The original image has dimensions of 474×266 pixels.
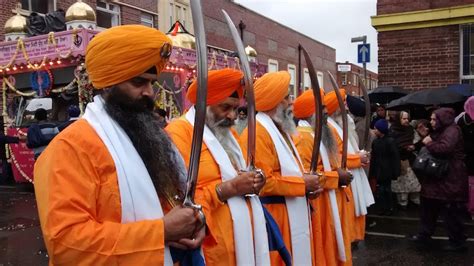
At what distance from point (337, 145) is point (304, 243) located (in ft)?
5.05

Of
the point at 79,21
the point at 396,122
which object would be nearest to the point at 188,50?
the point at 79,21

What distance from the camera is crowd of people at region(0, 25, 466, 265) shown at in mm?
1685

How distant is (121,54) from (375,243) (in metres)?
5.34

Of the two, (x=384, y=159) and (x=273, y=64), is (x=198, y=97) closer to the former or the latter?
(x=384, y=159)

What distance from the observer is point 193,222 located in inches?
69.7

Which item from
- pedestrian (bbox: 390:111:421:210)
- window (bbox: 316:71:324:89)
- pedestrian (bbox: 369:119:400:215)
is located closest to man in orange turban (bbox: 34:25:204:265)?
pedestrian (bbox: 369:119:400:215)

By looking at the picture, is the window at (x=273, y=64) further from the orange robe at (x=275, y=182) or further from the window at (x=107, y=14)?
the orange robe at (x=275, y=182)

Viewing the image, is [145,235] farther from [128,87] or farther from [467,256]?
[467,256]

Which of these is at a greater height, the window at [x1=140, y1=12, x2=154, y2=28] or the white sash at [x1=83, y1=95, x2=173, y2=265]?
the window at [x1=140, y1=12, x2=154, y2=28]

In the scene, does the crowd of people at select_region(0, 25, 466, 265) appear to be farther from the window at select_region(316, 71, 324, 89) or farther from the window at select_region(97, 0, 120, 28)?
the window at select_region(316, 71, 324, 89)

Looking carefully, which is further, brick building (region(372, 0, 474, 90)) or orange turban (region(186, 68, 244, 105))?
brick building (region(372, 0, 474, 90))

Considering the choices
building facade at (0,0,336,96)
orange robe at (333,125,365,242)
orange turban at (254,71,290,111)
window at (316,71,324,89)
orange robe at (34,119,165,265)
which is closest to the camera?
orange robe at (34,119,165,265)

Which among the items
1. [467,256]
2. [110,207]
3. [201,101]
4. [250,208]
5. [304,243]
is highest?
[201,101]

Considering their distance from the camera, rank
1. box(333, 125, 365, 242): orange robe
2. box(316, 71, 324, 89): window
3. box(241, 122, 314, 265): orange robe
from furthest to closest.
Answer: box(316, 71, 324, 89): window
box(333, 125, 365, 242): orange robe
box(241, 122, 314, 265): orange robe
